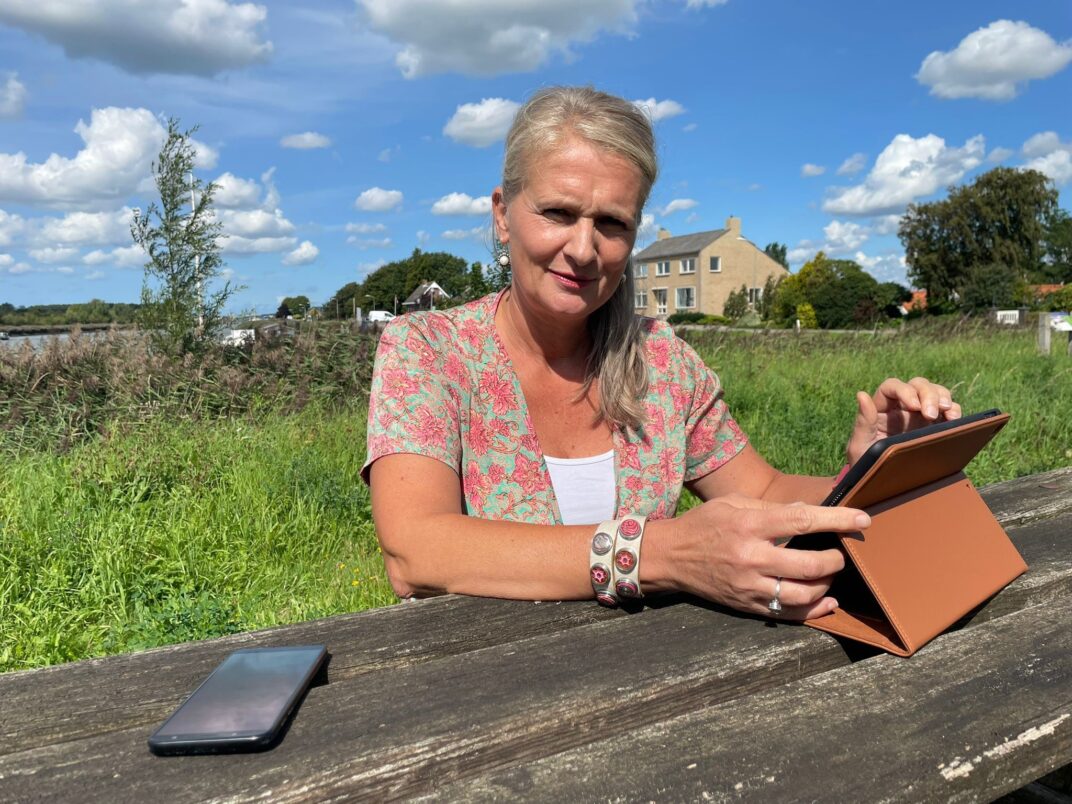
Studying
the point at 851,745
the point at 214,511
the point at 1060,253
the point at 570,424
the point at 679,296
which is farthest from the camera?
the point at 679,296

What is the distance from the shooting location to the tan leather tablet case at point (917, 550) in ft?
3.90

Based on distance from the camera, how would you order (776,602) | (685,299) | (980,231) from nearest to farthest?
(776,602)
(980,231)
(685,299)

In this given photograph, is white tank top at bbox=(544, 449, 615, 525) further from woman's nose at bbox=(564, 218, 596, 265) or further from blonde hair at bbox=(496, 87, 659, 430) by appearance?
woman's nose at bbox=(564, 218, 596, 265)

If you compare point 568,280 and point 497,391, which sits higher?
point 568,280

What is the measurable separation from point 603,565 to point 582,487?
2.28ft

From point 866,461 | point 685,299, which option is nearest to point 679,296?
point 685,299

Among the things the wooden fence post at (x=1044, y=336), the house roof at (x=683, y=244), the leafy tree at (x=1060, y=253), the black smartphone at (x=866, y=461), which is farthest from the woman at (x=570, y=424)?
the house roof at (x=683, y=244)

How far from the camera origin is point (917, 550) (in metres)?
1.29

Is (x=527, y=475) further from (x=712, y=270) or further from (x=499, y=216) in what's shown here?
(x=712, y=270)

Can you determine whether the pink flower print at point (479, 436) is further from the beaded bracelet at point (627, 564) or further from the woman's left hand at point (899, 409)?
the woman's left hand at point (899, 409)

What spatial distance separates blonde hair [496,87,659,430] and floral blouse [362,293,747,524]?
58 mm

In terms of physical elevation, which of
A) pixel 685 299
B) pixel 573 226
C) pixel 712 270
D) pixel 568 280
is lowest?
pixel 568 280

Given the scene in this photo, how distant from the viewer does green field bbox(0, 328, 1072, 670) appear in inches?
121

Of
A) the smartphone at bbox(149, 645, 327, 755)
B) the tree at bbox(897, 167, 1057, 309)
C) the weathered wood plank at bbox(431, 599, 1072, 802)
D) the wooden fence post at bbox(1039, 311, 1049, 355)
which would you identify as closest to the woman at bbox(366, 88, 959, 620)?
the weathered wood plank at bbox(431, 599, 1072, 802)
